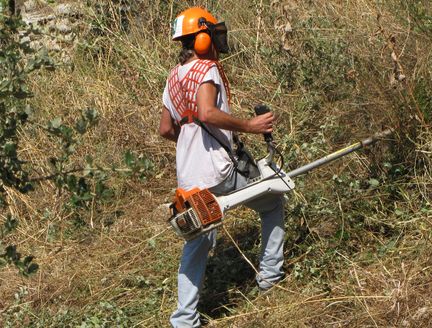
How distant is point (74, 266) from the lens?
632 centimetres

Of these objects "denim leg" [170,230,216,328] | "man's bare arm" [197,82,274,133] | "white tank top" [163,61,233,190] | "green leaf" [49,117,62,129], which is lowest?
"denim leg" [170,230,216,328]

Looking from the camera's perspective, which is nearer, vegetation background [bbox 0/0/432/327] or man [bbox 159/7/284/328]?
man [bbox 159/7/284/328]

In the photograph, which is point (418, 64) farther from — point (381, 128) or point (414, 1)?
point (414, 1)

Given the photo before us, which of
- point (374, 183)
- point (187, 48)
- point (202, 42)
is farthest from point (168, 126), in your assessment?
point (374, 183)

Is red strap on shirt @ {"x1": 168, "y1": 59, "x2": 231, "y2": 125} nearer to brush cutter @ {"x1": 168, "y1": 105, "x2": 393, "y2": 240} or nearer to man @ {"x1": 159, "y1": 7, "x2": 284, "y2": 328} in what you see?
man @ {"x1": 159, "y1": 7, "x2": 284, "y2": 328}

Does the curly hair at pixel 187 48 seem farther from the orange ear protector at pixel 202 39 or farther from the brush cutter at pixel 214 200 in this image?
the brush cutter at pixel 214 200

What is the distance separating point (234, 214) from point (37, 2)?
14.8ft

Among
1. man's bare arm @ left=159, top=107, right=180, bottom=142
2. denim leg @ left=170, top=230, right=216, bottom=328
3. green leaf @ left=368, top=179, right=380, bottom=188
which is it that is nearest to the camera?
denim leg @ left=170, top=230, right=216, bottom=328

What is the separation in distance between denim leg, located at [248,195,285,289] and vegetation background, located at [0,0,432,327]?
13cm

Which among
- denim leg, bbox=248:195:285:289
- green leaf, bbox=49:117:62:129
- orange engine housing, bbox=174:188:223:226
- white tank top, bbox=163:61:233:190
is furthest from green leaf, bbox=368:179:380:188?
green leaf, bbox=49:117:62:129

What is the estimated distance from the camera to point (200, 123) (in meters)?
4.81

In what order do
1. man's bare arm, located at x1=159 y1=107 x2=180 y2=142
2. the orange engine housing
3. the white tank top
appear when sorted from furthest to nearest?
man's bare arm, located at x1=159 y1=107 x2=180 y2=142
the white tank top
the orange engine housing

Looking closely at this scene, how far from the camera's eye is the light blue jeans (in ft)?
16.2

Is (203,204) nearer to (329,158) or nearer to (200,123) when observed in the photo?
(200,123)
